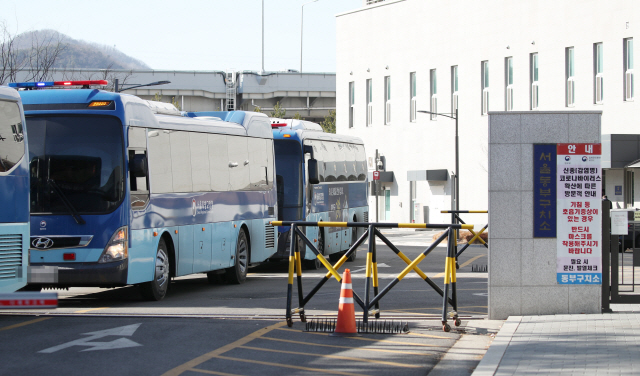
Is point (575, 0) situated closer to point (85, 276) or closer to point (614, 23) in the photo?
point (614, 23)

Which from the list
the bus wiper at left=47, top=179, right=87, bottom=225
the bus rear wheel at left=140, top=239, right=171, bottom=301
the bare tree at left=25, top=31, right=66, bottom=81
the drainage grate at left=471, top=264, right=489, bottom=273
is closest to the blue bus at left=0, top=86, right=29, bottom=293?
the bus wiper at left=47, top=179, right=87, bottom=225

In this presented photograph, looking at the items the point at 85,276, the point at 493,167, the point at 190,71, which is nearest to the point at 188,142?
the point at 85,276

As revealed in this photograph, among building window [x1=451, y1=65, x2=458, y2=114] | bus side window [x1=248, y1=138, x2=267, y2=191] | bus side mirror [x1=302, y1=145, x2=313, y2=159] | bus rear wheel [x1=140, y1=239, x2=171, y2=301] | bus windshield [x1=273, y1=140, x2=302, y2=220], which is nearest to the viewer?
bus rear wheel [x1=140, y1=239, x2=171, y2=301]

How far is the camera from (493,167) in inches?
448

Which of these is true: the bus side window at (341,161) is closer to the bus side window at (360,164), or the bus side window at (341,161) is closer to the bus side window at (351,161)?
the bus side window at (351,161)

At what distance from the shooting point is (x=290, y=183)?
2180 centimetres

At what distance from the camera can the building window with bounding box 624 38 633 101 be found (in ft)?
129

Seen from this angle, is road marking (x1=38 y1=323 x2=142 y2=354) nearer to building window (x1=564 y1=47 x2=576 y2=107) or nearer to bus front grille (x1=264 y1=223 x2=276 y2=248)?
bus front grille (x1=264 y1=223 x2=276 y2=248)

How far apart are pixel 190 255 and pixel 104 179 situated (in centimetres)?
283

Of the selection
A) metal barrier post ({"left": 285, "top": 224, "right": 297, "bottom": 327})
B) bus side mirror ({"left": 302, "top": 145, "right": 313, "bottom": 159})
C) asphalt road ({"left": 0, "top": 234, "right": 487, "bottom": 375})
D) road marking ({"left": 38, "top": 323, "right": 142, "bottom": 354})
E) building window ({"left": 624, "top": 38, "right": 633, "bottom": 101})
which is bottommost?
asphalt road ({"left": 0, "top": 234, "right": 487, "bottom": 375})

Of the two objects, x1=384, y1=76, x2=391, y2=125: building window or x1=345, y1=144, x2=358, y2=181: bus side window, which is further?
x1=384, y1=76, x2=391, y2=125: building window

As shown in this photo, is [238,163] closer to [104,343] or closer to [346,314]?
[346,314]

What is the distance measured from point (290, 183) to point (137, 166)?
8.42 meters

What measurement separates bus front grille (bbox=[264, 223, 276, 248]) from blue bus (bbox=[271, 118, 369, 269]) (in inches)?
51.3
